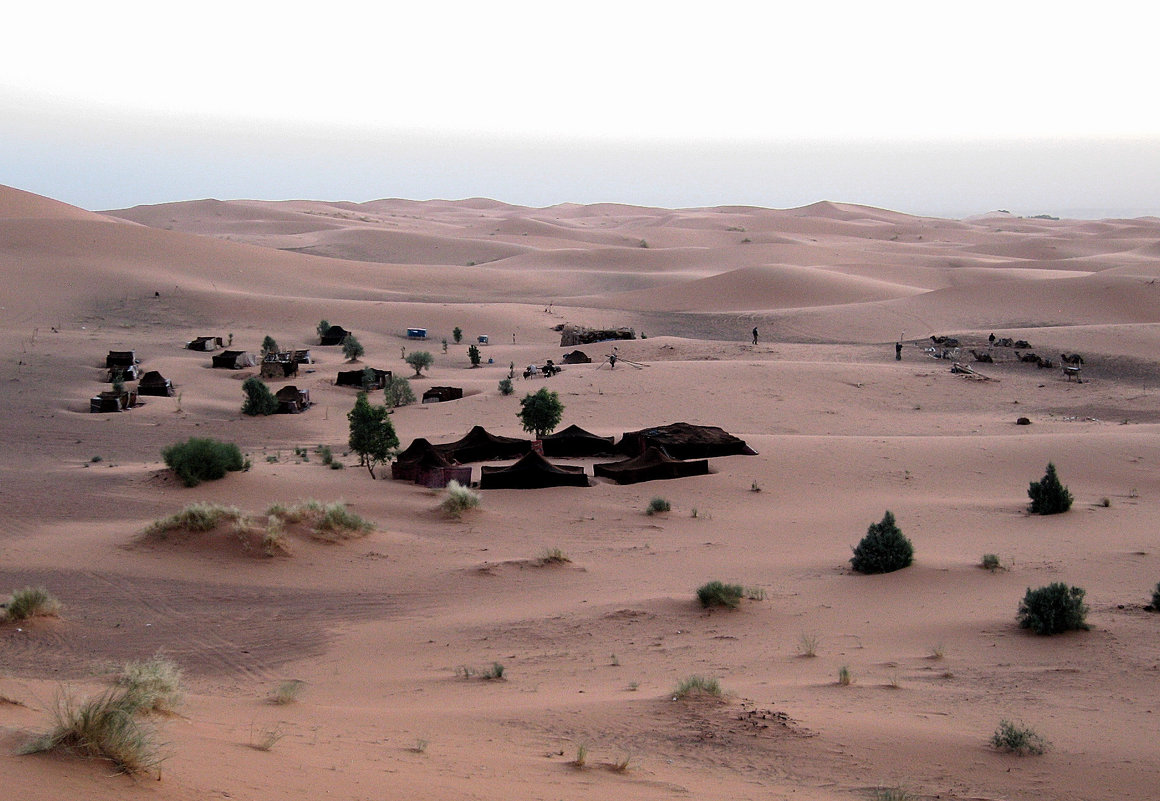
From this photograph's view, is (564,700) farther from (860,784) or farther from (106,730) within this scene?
(106,730)

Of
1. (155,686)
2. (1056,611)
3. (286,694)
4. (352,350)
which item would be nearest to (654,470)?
(1056,611)

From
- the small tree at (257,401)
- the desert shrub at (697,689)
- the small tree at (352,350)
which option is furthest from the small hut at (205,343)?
the desert shrub at (697,689)

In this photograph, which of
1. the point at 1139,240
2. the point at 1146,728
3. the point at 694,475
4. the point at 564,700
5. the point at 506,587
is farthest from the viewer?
the point at 1139,240

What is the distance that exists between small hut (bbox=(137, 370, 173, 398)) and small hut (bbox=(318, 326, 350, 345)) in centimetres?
1123

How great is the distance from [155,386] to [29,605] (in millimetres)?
18909

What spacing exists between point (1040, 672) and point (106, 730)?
7.66 meters

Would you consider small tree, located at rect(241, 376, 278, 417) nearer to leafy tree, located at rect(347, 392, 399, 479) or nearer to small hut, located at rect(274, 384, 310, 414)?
small hut, located at rect(274, 384, 310, 414)

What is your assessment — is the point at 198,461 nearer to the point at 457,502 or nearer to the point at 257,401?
the point at 457,502

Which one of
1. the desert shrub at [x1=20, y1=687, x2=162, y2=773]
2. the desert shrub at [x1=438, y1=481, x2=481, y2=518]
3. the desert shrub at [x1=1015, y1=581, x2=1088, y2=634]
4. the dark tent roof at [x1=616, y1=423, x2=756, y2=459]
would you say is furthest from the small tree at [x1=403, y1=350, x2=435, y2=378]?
the desert shrub at [x1=20, y1=687, x2=162, y2=773]

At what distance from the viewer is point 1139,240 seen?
331 ft

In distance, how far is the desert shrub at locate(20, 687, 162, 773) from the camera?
514cm

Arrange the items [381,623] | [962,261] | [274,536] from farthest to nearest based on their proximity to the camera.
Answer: [962,261], [274,536], [381,623]

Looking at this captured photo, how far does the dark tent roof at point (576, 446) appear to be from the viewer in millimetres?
21594

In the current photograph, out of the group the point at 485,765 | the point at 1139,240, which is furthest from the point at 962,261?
the point at 485,765
